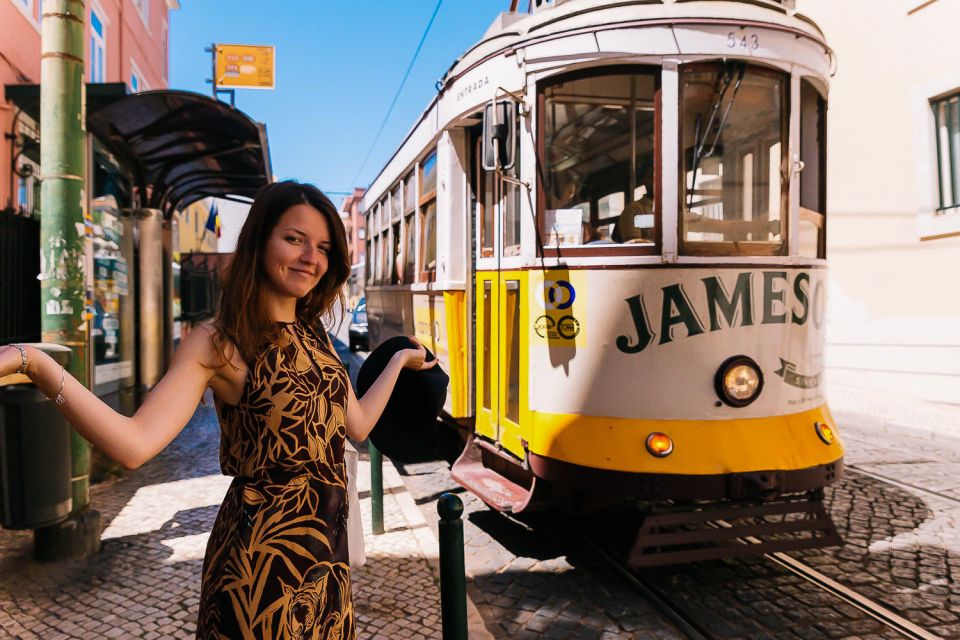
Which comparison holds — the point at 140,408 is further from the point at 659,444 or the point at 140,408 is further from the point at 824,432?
the point at 824,432

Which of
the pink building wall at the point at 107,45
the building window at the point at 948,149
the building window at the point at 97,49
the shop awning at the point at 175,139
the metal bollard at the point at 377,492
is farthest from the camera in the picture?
the building window at the point at 97,49

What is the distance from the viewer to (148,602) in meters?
3.84

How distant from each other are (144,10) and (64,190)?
13.3m

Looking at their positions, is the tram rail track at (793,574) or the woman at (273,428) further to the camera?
the tram rail track at (793,574)

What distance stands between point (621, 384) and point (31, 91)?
21.0 feet

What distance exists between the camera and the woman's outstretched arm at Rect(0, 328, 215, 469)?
1375 millimetres

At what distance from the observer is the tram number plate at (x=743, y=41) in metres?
4.07

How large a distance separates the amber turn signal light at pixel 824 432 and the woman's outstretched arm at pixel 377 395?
2854 millimetres

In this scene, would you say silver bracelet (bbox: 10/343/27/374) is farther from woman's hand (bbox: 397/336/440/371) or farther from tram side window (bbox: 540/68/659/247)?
tram side window (bbox: 540/68/659/247)

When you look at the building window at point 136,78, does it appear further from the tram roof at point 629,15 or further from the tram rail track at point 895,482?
the tram rail track at point 895,482

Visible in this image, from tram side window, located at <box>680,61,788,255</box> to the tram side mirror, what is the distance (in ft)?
3.15

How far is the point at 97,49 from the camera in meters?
11.6

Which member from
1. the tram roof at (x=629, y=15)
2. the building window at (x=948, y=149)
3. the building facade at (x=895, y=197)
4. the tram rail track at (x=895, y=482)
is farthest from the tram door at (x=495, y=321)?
the building window at (x=948, y=149)

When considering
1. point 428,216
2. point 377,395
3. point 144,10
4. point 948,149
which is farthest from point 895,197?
point 144,10
